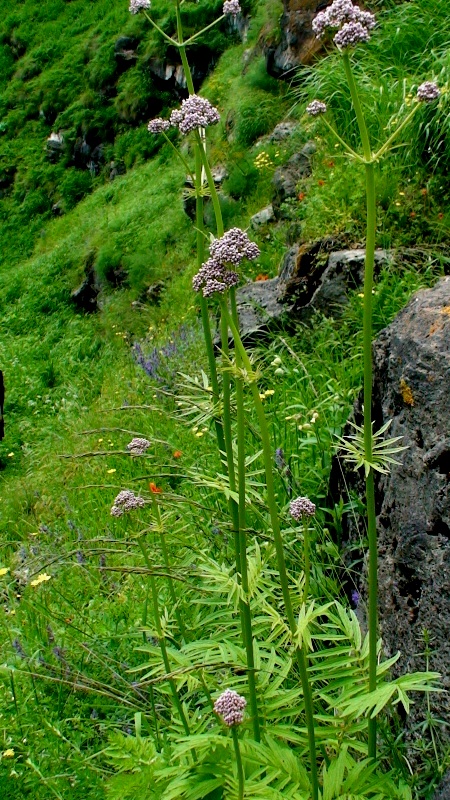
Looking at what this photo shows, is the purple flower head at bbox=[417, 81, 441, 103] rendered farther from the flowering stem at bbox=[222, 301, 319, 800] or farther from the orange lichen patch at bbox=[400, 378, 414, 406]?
the orange lichen patch at bbox=[400, 378, 414, 406]

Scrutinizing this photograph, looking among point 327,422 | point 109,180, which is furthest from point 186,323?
point 109,180

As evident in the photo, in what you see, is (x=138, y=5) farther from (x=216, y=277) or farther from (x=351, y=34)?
(x=216, y=277)

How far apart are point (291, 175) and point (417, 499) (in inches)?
226

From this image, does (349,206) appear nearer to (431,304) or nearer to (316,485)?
(316,485)

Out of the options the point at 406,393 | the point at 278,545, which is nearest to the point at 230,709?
the point at 278,545

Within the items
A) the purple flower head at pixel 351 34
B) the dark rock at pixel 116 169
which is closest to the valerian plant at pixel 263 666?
the purple flower head at pixel 351 34

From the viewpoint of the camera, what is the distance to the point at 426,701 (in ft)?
5.99

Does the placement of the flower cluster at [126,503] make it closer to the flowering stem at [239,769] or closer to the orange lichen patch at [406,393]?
the flowering stem at [239,769]

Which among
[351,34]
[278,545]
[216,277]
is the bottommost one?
[278,545]

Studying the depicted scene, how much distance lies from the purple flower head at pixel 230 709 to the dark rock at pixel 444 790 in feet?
1.96

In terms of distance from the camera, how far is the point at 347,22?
1.40 meters

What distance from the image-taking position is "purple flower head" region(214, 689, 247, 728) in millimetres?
1284

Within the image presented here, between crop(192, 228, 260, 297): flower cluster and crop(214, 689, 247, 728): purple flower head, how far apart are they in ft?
2.33

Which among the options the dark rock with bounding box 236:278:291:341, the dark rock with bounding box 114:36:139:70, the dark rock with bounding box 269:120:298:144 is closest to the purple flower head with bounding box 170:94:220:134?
the dark rock with bounding box 236:278:291:341
